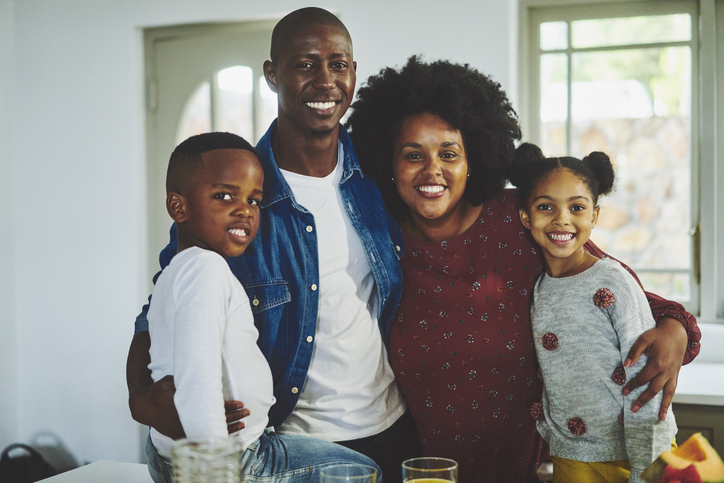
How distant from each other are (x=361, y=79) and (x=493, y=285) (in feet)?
5.29

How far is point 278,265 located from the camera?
1502mm

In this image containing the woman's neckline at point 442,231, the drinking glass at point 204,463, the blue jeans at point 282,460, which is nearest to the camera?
the drinking glass at point 204,463

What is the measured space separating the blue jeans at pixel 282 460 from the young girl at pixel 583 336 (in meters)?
0.52

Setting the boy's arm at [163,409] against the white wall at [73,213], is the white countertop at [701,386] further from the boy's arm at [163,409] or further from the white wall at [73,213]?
the white wall at [73,213]

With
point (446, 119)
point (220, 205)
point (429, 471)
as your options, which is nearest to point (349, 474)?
point (429, 471)

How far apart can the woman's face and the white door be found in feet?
5.56

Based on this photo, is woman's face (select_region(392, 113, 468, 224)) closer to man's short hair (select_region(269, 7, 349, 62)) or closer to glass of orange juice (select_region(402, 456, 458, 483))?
man's short hair (select_region(269, 7, 349, 62))

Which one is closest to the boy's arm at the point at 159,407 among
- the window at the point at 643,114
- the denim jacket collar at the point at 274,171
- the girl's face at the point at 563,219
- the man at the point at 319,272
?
the man at the point at 319,272

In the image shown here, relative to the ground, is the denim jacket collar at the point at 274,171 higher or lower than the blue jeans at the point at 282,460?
higher

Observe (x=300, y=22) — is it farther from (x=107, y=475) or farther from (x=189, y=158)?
(x=107, y=475)

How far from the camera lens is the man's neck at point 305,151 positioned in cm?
158

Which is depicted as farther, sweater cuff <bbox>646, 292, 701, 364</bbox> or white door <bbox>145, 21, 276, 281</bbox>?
white door <bbox>145, 21, 276, 281</bbox>

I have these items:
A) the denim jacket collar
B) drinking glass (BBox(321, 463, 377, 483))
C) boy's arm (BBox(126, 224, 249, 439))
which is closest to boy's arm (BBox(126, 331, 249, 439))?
boy's arm (BBox(126, 224, 249, 439))

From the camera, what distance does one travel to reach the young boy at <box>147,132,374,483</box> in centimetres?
99
